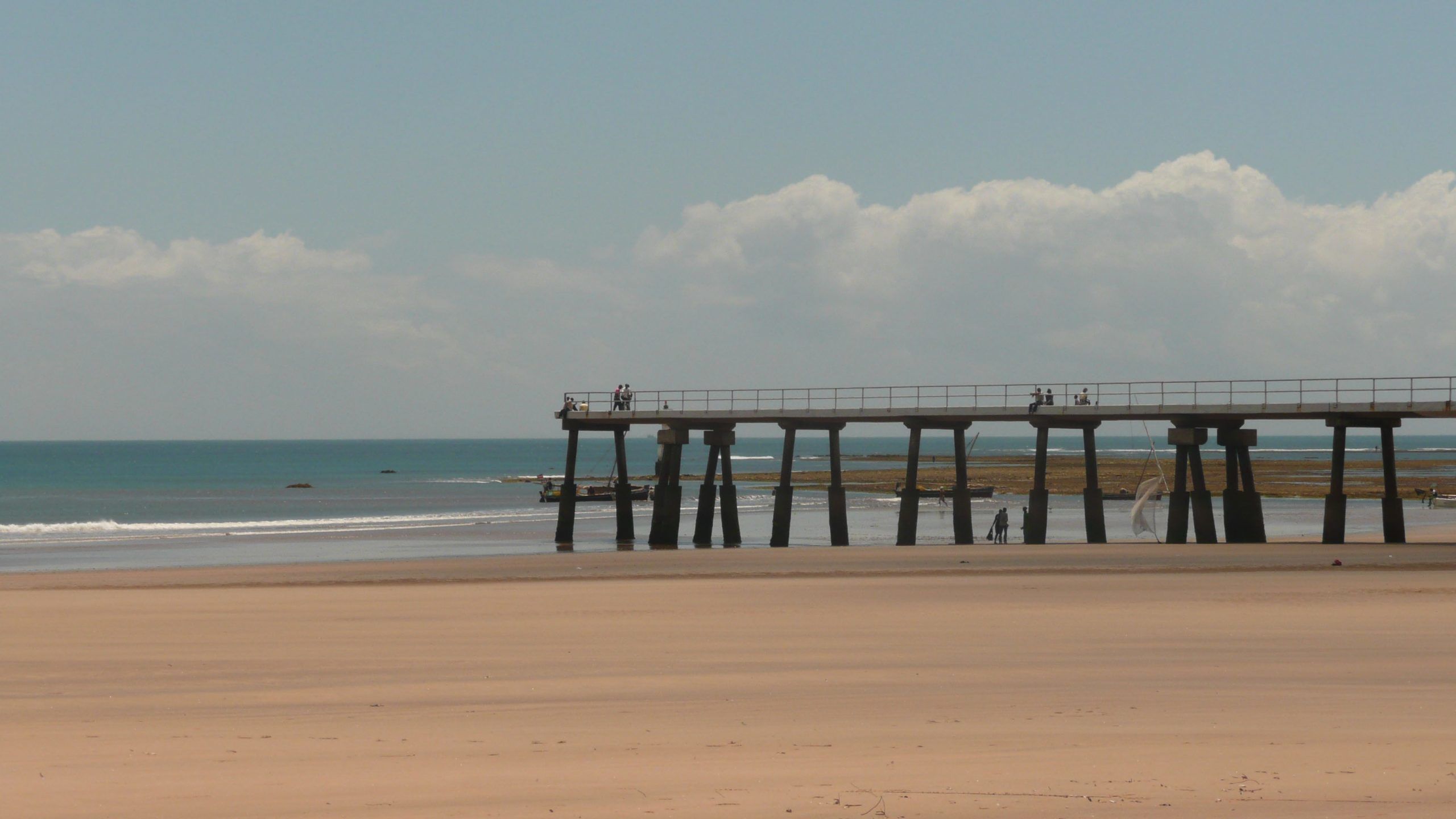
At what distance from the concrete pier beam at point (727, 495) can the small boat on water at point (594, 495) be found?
3824cm

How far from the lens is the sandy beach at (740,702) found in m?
9.16

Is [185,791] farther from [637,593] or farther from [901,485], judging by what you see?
[901,485]

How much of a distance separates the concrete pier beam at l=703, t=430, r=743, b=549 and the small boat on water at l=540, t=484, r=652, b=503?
1506 inches

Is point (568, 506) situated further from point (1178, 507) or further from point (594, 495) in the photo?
point (594, 495)

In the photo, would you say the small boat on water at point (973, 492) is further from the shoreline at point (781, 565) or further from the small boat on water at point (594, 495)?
the shoreline at point (781, 565)

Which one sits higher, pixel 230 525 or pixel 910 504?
pixel 910 504

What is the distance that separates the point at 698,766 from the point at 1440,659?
9.71 metres

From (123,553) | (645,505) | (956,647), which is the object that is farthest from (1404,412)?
(645,505)

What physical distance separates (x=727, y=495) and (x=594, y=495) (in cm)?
4130

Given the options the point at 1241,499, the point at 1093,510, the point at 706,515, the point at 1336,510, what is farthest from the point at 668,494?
the point at 1336,510

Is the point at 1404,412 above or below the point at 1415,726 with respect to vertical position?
above

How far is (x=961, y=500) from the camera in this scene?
4312cm

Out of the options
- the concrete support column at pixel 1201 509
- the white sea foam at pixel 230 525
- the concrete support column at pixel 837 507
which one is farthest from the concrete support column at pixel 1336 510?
the white sea foam at pixel 230 525

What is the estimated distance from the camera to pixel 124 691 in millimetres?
13836
